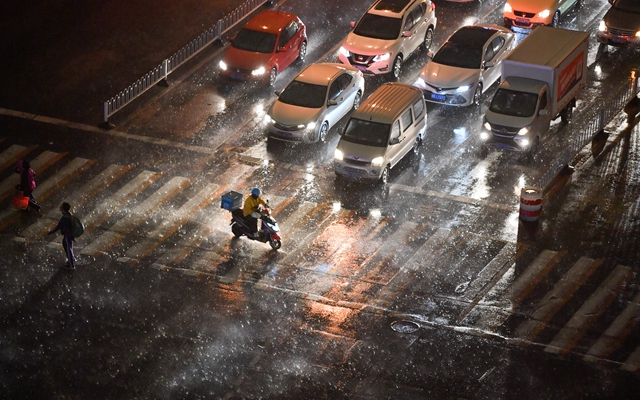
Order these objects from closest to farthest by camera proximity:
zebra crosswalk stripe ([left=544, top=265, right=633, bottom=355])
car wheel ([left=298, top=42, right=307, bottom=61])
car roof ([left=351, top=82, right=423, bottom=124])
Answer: zebra crosswalk stripe ([left=544, top=265, right=633, bottom=355]) < car roof ([left=351, top=82, right=423, bottom=124]) < car wheel ([left=298, top=42, right=307, bottom=61])

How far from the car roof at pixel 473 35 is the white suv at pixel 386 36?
1.73m

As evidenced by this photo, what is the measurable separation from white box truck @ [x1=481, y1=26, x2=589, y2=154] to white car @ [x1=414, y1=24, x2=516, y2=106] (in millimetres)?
1816

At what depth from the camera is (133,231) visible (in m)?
25.5

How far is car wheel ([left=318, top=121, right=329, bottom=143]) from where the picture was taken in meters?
30.0

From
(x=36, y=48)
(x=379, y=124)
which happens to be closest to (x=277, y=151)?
(x=379, y=124)

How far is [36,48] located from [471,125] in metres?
15.4

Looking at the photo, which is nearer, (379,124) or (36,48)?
(379,124)

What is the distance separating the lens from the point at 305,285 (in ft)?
75.6

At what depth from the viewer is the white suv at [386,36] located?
3309 centimetres

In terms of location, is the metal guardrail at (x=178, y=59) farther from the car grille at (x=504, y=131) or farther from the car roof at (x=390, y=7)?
the car grille at (x=504, y=131)

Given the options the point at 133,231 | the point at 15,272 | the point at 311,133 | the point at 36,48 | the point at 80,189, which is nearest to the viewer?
the point at 15,272

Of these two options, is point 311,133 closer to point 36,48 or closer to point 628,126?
Answer: point 628,126

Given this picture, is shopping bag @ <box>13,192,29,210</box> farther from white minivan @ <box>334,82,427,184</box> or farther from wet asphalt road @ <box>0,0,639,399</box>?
white minivan @ <box>334,82,427,184</box>

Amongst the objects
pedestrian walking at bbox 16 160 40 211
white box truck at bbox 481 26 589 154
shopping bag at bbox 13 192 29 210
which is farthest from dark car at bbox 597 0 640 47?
shopping bag at bbox 13 192 29 210
